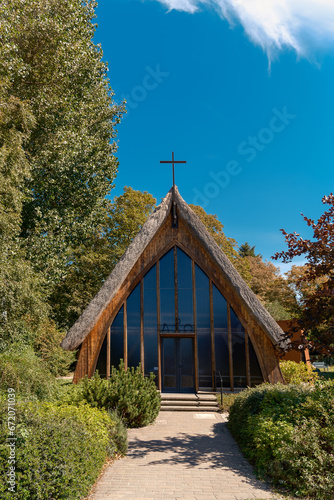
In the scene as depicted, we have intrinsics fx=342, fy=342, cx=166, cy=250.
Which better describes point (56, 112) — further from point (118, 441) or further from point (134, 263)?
point (118, 441)

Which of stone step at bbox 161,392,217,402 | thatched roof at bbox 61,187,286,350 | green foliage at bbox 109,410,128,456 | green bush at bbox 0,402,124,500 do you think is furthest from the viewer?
stone step at bbox 161,392,217,402

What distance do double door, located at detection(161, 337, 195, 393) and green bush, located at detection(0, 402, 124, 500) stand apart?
7.49m

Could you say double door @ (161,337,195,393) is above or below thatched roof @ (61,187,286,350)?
below

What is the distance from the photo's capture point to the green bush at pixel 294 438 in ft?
18.6

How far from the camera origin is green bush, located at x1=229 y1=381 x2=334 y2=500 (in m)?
5.66

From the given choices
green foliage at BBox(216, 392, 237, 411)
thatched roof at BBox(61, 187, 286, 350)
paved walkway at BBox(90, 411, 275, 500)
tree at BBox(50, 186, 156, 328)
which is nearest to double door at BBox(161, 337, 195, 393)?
green foliage at BBox(216, 392, 237, 411)

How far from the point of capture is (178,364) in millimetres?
13461

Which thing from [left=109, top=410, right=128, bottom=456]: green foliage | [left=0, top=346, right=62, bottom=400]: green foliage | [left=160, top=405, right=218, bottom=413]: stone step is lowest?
[left=160, top=405, right=218, bottom=413]: stone step

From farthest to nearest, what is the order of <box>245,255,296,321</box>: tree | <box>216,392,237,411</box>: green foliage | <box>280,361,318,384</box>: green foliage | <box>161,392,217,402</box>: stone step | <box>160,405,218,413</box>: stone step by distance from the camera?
<box>245,255,296,321</box>: tree, <box>280,361,318,384</box>: green foliage, <box>161,392,217,402</box>: stone step, <box>160,405,218,413</box>: stone step, <box>216,392,237,411</box>: green foliage

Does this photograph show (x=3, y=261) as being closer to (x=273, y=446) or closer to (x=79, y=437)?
(x=79, y=437)

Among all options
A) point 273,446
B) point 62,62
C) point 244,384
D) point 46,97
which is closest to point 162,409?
point 244,384

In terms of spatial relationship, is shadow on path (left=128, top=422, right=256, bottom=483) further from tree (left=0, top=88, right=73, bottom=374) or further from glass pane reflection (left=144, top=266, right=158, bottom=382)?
glass pane reflection (left=144, top=266, right=158, bottom=382)

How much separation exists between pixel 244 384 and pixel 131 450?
6565 mm

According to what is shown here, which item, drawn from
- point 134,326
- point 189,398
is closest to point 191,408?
point 189,398
